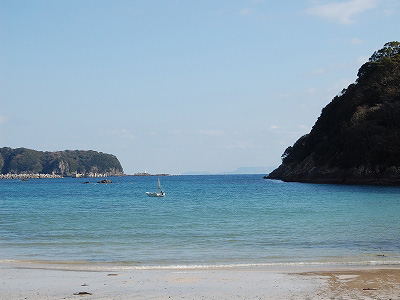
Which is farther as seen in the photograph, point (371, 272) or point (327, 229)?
point (327, 229)

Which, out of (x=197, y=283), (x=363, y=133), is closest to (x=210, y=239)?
(x=197, y=283)

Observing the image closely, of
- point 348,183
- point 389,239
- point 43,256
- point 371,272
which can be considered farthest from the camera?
point 348,183

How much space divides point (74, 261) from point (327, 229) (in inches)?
599

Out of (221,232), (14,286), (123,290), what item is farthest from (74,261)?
(221,232)

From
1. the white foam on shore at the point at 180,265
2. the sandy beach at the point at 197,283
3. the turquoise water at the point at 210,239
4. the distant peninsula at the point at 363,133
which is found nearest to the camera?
the sandy beach at the point at 197,283

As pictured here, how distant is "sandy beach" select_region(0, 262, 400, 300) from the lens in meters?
11.8

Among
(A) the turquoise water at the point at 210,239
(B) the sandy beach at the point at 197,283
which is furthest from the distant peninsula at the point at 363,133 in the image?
(B) the sandy beach at the point at 197,283

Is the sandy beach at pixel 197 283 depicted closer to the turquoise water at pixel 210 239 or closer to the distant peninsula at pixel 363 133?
the turquoise water at pixel 210 239

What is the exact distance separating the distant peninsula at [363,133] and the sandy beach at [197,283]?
241 ft

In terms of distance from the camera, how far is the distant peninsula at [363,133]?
8600cm

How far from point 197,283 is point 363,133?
273 ft

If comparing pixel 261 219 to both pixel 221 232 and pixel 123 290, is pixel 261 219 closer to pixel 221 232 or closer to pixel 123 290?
pixel 221 232

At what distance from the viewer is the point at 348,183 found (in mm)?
91438

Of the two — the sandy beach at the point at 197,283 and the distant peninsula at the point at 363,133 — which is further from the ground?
the distant peninsula at the point at 363,133
